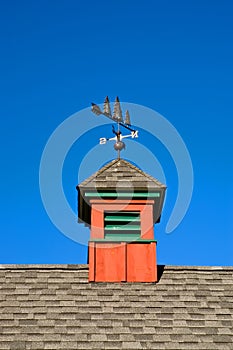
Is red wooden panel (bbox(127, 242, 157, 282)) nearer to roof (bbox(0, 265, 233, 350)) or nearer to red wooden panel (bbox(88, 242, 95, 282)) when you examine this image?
roof (bbox(0, 265, 233, 350))

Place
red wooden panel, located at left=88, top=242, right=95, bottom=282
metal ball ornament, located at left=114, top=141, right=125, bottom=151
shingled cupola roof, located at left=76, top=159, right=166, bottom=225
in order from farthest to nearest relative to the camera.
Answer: metal ball ornament, located at left=114, top=141, right=125, bottom=151 < shingled cupola roof, located at left=76, top=159, right=166, bottom=225 < red wooden panel, located at left=88, top=242, right=95, bottom=282

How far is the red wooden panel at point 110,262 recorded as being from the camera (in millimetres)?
11766

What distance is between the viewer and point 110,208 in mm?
12539

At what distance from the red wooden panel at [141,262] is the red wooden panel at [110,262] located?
13cm

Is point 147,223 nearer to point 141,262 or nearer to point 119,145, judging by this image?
point 141,262

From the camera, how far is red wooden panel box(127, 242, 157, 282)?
38.7 ft

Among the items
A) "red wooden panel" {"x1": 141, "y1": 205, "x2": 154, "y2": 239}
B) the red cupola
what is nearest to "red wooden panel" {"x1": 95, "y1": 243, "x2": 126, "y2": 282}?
the red cupola

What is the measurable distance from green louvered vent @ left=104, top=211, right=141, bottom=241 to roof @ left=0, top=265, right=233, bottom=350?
0.81 metres

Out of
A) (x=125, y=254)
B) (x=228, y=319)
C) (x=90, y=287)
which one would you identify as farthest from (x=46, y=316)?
(x=228, y=319)

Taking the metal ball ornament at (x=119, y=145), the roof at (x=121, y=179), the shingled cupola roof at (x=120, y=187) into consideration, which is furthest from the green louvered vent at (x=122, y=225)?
the metal ball ornament at (x=119, y=145)

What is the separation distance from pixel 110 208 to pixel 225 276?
242 centimetres

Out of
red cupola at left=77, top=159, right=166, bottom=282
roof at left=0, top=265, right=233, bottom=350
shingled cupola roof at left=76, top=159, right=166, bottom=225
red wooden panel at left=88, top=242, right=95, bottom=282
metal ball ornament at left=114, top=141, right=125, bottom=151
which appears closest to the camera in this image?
roof at left=0, top=265, right=233, bottom=350

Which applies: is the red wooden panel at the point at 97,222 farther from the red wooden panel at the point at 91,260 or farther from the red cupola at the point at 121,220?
the red wooden panel at the point at 91,260

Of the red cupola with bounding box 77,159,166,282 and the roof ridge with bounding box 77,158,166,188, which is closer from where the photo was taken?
the red cupola with bounding box 77,159,166,282
